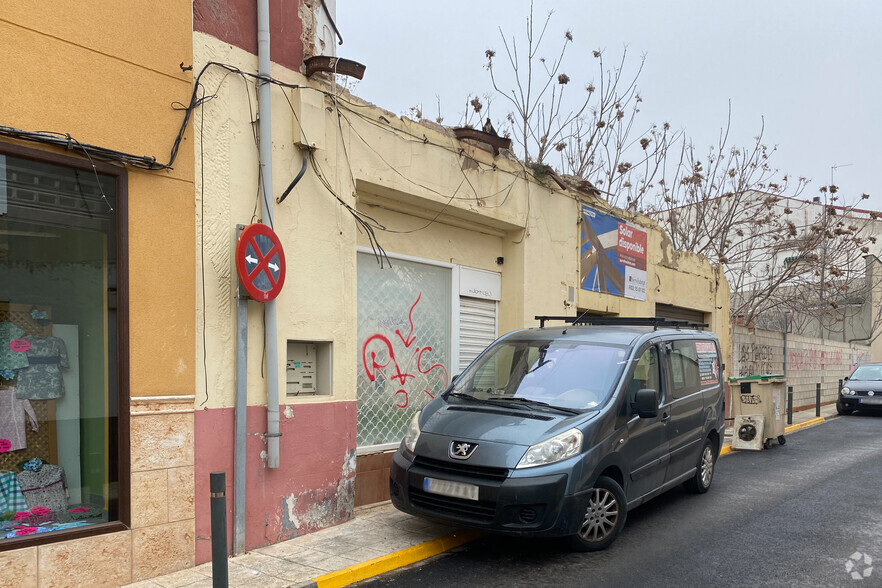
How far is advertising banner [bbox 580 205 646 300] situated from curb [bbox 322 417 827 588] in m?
6.02

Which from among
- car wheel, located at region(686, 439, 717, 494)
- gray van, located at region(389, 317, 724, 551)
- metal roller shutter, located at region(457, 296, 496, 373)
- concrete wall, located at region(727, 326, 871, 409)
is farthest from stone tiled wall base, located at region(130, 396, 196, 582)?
concrete wall, located at region(727, 326, 871, 409)

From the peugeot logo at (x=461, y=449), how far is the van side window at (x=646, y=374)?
1647mm

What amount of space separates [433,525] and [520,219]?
477 centimetres

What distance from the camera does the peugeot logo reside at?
5371 millimetres

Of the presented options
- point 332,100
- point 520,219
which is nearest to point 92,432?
point 332,100

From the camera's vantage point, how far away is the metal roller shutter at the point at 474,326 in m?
9.21

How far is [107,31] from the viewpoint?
200 inches

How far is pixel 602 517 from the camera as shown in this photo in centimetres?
570

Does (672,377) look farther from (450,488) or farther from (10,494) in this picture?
(10,494)

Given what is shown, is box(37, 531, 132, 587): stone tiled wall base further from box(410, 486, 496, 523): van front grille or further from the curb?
box(410, 486, 496, 523): van front grille

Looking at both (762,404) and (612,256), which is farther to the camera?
(612,256)

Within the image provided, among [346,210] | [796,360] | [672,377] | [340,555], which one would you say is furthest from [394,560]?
[796,360]

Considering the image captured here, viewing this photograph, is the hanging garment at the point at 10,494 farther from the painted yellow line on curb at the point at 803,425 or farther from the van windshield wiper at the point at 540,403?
the painted yellow line on curb at the point at 803,425

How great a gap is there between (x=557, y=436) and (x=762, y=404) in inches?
315
